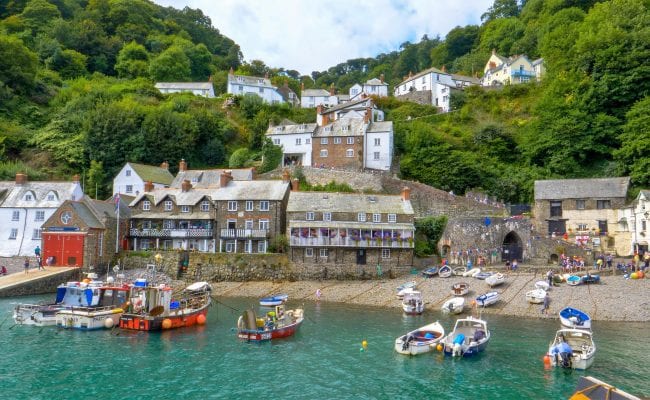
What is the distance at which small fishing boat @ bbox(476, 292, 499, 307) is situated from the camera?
36469 mm

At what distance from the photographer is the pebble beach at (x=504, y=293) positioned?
35.0 metres

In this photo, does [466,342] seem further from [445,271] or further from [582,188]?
[582,188]

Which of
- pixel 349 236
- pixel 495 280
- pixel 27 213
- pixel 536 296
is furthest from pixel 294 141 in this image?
pixel 536 296

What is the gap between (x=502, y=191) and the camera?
58125 mm

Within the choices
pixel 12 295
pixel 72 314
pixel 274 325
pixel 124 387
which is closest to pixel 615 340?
pixel 274 325

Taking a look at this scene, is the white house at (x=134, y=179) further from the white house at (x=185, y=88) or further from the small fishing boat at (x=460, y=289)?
the small fishing boat at (x=460, y=289)

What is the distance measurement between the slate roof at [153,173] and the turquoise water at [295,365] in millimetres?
29877

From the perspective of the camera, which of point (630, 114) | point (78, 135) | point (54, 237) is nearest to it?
point (54, 237)

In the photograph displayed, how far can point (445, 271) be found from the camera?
4425 centimetres

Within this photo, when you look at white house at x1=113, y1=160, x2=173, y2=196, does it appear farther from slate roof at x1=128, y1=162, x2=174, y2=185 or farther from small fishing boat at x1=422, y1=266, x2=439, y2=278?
small fishing boat at x1=422, y1=266, x2=439, y2=278

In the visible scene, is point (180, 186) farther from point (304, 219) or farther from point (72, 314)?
point (72, 314)

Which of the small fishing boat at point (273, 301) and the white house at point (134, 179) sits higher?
the white house at point (134, 179)

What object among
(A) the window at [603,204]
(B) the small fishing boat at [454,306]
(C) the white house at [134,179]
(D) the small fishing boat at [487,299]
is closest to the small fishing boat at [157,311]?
(B) the small fishing boat at [454,306]

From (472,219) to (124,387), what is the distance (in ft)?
116
